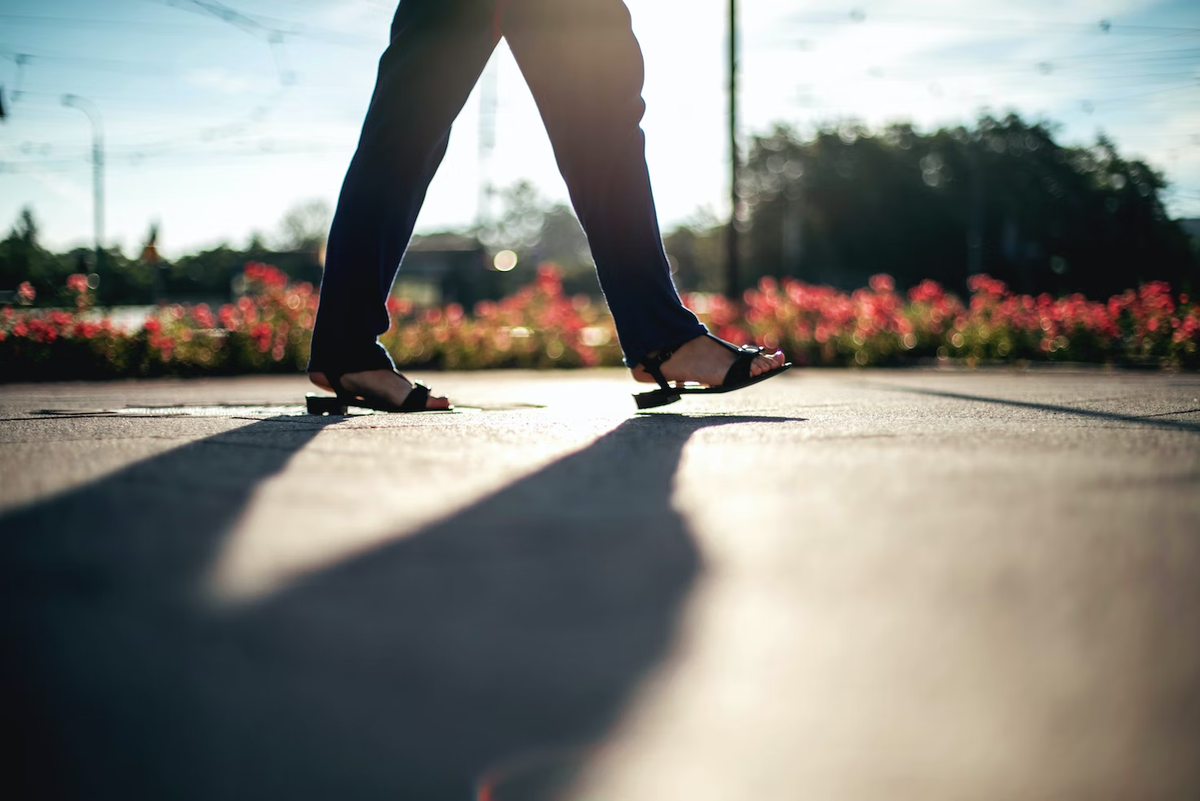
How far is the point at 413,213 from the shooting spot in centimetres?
307

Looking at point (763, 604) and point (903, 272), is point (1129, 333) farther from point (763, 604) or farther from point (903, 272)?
point (903, 272)

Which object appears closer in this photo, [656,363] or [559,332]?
[656,363]

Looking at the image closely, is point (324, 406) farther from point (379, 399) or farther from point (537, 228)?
point (537, 228)

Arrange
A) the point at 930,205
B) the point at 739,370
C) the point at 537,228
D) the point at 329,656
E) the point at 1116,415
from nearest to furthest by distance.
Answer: the point at 329,656 < the point at 1116,415 < the point at 739,370 < the point at 930,205 < the point at 537,228

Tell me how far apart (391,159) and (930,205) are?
60272 mm

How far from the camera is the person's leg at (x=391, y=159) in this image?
9.66 ft

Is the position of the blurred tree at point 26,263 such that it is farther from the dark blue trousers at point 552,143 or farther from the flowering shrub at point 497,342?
the dark blue trousers at point 552,143

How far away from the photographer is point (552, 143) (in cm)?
321

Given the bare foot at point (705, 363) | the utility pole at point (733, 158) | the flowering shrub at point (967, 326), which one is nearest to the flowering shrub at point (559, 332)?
the flowering shrub at point (967, 326)

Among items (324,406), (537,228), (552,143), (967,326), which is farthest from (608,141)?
(537,228)

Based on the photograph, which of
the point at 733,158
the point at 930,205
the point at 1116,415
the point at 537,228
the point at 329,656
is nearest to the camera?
the point at 329,656

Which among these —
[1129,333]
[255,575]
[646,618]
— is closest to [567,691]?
[646,618]

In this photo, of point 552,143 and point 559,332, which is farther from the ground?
point 552,143

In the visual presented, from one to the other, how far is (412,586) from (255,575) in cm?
16
